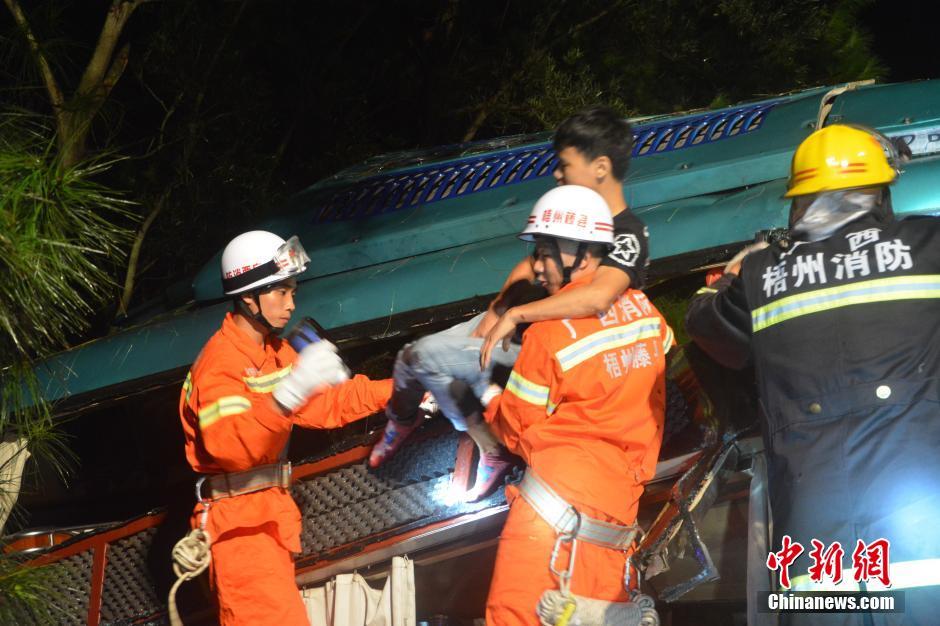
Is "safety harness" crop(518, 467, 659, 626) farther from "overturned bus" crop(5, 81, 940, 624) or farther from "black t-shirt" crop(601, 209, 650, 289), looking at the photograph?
"black t-shirt" crop(601, 209, 650, 289)

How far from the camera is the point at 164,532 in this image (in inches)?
200

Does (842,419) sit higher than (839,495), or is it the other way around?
(842,419)

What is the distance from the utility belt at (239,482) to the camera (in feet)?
13.6

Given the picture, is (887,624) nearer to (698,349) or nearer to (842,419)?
(842,419)

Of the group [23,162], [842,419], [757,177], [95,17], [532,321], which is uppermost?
[95,17]

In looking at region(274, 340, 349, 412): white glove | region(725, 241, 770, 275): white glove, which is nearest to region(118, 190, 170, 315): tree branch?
region(274, 340, 349, 412): white glove

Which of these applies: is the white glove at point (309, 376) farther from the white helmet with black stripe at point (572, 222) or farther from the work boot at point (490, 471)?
the white helmet with black stripe at point (572, 222)

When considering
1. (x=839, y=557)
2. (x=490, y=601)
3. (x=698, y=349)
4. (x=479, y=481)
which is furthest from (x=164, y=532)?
(x=839, y=557)

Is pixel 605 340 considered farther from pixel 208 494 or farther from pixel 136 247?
pixel 136 247

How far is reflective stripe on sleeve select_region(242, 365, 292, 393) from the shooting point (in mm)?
4168

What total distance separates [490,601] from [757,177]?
2756 millimetres

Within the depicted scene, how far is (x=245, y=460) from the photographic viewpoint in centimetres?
405

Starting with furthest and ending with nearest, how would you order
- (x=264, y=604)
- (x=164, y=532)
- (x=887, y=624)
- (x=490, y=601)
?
1. (x=164, y=532)
2. (x=264, y=604)
3. (x=490, y=601)
4. (x=887, y=624)
